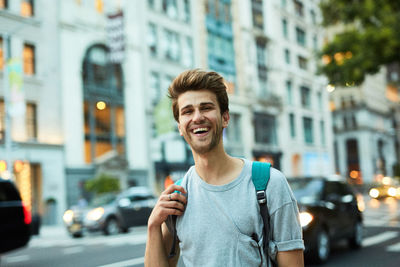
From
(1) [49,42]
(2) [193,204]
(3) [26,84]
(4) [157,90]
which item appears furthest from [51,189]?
(2) [193,204]

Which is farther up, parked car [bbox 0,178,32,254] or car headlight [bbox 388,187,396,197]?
parked car [bbox 0,178,32,254]

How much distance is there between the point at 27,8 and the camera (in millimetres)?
25797

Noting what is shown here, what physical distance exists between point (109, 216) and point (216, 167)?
55.6 feet

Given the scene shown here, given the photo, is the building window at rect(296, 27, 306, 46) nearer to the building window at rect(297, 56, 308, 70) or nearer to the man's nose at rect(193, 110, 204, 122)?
the building window at rect(297, 56, 308, 70)

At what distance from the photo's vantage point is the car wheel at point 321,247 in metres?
9.31

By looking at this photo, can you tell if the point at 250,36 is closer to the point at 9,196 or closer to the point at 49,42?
the point at 49,42

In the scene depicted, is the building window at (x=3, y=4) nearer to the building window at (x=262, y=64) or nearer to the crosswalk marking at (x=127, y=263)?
the building window at (x=262, y=64)

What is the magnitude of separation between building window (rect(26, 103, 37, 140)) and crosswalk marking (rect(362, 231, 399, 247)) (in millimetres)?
18102

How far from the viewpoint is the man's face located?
2.50 metres

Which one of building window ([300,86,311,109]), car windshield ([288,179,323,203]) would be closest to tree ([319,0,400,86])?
→ car windshield ([288,179,323,203])

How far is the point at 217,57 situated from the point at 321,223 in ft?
80.7

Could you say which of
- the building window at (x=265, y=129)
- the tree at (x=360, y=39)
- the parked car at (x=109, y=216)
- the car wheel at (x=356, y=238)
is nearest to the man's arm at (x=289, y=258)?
the car wheel at (x=356, y=238)

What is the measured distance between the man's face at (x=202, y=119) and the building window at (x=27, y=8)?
2498 centimetres

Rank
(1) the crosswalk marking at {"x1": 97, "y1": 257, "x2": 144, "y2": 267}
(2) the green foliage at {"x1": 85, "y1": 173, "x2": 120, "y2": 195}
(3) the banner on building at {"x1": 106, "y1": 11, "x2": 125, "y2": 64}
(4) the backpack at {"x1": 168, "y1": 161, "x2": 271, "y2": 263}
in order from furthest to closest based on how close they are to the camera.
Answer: (3) the banner on building at {"x1": 106, "y1": 11, "x2": 125, "y2": 64} < (2) the green foliage at {"x1": 85, "y1": 173, "x2": 120, "y2": 195} < (1) the crosswalk marking at {"x1": 97, "y1": 257, "x2": 144, "y2": 267} < (4) the backpack at {"x1": 168, "y1": 161, "x2": 271, "y2": 263}
